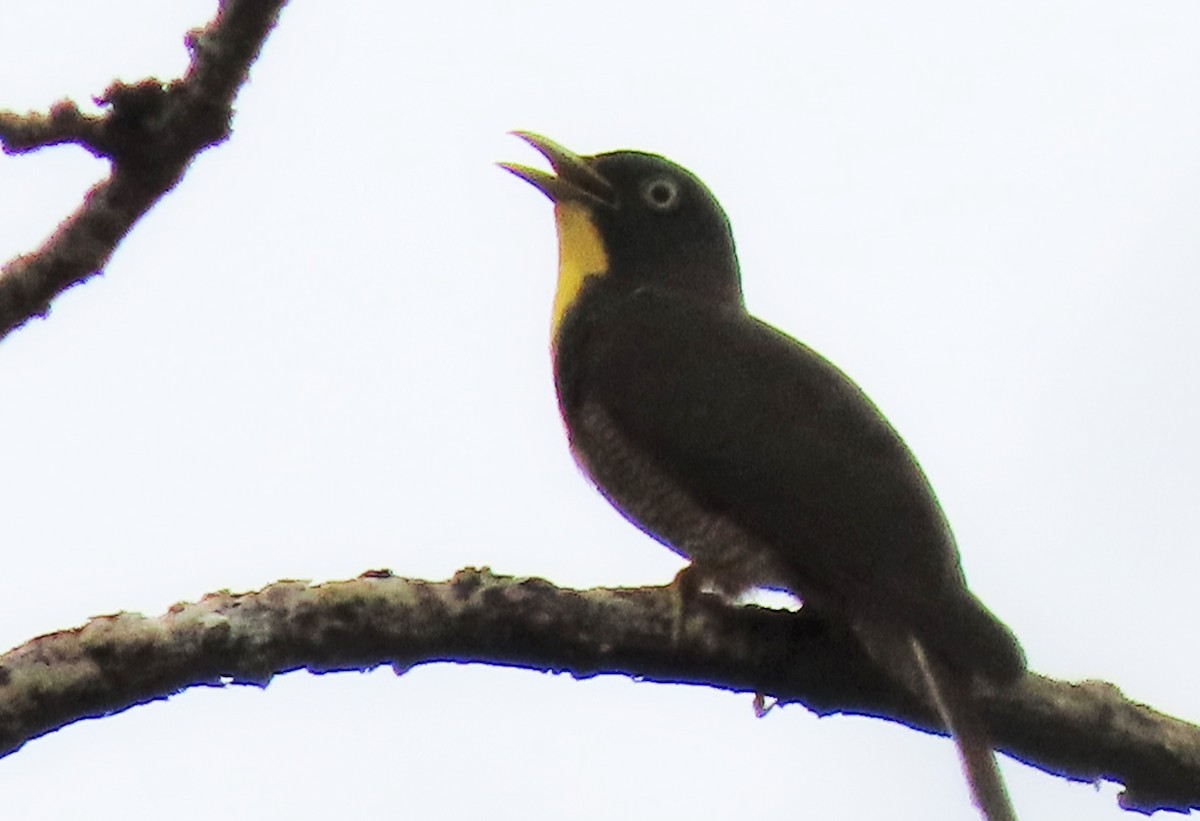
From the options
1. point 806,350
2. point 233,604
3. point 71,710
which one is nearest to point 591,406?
point 806,350

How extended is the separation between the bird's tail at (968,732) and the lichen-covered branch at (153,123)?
2358mm

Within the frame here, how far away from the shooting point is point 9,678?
3146mm

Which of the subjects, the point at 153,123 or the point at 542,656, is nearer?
the point at 153,123

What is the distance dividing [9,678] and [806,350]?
3.22m

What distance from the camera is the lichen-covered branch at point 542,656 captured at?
3.30 metres

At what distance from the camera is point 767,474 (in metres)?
5.04

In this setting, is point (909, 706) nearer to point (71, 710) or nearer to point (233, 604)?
point (233, 604)

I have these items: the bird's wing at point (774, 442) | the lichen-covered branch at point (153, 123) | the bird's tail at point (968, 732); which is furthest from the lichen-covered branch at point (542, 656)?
the lichen-covered branch at point (153, 123)

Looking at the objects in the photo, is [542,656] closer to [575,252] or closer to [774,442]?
[774,442]

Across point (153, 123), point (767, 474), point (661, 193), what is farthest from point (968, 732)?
point (661, 193)

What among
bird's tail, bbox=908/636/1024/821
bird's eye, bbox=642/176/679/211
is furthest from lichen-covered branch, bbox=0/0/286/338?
bird's eye, bbox=642/176/679/211

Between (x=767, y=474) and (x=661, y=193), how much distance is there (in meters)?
1.85

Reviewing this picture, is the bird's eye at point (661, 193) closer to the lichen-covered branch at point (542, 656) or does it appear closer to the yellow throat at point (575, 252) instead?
the yellow throat at point (575, 252)

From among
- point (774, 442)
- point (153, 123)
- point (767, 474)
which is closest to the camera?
point (153, 123)
